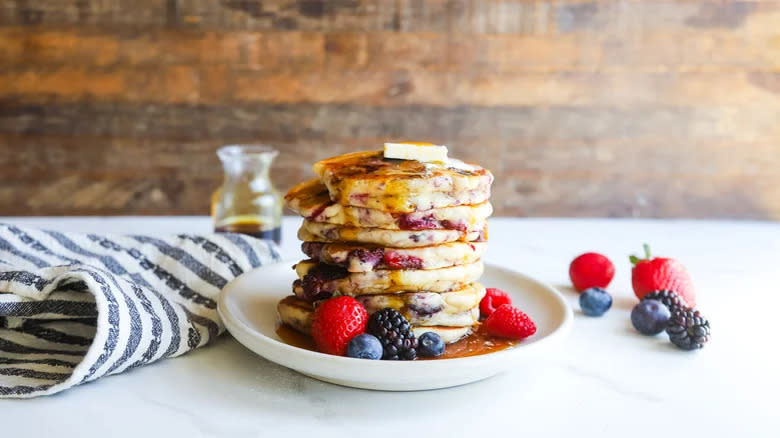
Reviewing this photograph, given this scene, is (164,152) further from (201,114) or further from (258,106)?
(258,106)

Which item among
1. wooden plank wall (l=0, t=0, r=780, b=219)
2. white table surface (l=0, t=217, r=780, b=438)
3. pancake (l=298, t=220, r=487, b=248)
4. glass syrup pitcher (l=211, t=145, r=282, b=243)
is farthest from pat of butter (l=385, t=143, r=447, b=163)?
wooden plank wall (l=0, t=0, r=780, b=219)

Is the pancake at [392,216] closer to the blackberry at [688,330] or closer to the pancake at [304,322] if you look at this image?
the pancake at [304,322]

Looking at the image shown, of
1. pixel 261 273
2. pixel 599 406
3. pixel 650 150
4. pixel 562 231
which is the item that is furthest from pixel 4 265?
pixel 650 150

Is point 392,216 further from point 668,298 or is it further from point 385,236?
point 668,298

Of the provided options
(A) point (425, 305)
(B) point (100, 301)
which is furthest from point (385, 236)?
(B) point (100, 301)

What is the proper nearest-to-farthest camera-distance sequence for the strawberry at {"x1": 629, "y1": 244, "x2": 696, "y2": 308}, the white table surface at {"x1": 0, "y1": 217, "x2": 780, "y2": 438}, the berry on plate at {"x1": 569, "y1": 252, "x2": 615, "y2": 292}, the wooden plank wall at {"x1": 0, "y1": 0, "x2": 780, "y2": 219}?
A: the white table surface at {"x1": 0, "y1": 217, "x2": 780, "y2": 438} → the strawberry at {"x1": 629, "y1": 244, "x2": 696, "y2": 308} → the berry on plate at {"x1": 569, "y1": 252, "x2": 615, "y2": 292} → the wooden plank wall at {"x1": 0, "y1": 0, "x2": 780, "y2": 219}

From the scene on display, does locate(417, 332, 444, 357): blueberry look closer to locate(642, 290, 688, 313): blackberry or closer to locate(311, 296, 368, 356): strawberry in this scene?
locate(311, 296, 368, 356): strawberry
